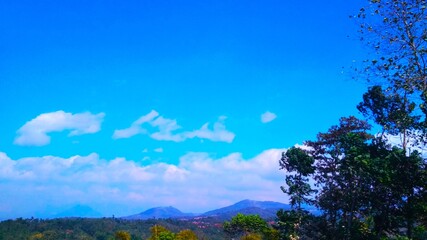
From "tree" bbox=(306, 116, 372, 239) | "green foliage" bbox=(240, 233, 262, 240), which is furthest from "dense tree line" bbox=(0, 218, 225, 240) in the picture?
"tree" bbox=(306, 116, 372, 239)

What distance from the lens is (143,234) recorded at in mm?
150375

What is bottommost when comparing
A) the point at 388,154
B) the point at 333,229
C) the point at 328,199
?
the point at 333,229

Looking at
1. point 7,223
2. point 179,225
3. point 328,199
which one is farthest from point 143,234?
point 328,199

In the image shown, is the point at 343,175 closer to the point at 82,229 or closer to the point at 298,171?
the point at 298,171

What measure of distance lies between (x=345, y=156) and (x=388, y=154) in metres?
2.86

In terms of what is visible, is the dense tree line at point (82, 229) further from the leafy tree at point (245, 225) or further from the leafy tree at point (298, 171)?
the leafy tree at point (298, 171)

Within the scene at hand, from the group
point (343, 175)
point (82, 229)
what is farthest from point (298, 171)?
point (82, 229)

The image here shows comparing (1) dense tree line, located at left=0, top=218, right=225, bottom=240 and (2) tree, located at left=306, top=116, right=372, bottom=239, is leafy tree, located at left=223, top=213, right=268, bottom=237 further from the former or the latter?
(1) dense tree line, located at left=0, top=218, right=225, bottom=240

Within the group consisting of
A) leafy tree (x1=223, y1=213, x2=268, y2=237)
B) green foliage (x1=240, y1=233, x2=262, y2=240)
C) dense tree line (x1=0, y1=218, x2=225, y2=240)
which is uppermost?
dense tree line (x1=0, y1=218, x2=225, y2=240)

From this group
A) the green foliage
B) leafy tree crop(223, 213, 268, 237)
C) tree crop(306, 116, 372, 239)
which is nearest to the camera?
tree crop(306, 116, 372, 239)

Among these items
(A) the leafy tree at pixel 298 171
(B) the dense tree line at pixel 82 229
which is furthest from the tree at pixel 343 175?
(B) the dense tree line at pixel 82 229

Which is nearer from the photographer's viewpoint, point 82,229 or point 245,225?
point 245,225

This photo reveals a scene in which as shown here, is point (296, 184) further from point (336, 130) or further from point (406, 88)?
point (406, 88)

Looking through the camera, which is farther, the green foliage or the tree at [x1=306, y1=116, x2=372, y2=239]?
the green foliage
